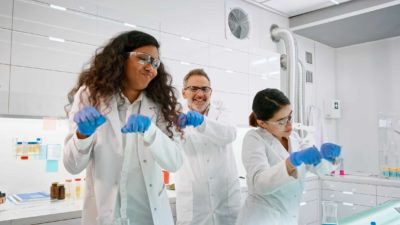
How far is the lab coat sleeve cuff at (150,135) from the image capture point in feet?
4.42

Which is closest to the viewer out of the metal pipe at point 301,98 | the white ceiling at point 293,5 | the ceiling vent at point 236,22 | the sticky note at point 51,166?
the sticky note at point 51,166

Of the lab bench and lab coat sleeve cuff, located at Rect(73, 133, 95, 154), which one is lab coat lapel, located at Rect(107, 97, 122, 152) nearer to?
lab coat sleeve cuff, located at Rect(73, 133, 95, 154)

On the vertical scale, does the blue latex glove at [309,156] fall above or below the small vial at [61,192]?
above

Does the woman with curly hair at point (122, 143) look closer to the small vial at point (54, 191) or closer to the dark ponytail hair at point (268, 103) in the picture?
the dark ponytail hair at point (268, 103)

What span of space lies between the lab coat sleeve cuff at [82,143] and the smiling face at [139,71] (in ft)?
0.98

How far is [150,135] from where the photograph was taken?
1.36 metres

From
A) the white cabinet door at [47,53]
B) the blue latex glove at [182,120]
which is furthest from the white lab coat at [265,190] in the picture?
the white cabinet door at [47,53]

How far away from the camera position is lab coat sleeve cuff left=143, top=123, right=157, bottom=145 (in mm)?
1346

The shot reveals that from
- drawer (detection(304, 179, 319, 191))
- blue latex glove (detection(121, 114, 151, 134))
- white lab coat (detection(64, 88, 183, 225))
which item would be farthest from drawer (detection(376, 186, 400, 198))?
blue latex glove (detection(121, 114, 151, 134))

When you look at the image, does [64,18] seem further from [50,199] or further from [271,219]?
[271,219]

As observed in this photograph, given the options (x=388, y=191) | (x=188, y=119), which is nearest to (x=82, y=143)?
(x=188, y=119)

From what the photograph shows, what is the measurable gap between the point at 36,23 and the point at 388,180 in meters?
3.70

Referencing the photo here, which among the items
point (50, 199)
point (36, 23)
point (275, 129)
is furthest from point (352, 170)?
point (36, 23)

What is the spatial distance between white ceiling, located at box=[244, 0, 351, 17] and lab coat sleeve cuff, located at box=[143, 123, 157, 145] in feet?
10.6
